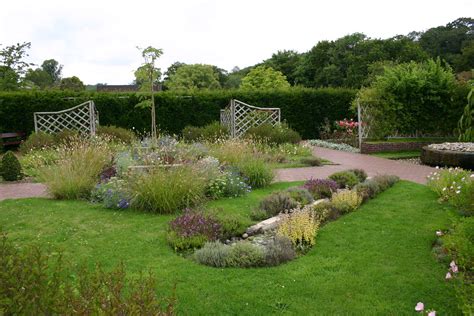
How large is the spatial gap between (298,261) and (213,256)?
90 centimetres

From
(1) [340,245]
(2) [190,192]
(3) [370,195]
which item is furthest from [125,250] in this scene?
(3) [370,195]

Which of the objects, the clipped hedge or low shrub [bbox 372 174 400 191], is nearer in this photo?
low shrub [bbox 372 174 400 191]

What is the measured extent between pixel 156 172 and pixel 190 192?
616mm

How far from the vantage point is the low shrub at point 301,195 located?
681 cm

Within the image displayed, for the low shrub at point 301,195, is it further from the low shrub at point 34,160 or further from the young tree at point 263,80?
the young tree at point 263,80

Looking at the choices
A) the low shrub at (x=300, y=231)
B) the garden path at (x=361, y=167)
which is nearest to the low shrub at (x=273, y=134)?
the garden path at (x=361, y=167)

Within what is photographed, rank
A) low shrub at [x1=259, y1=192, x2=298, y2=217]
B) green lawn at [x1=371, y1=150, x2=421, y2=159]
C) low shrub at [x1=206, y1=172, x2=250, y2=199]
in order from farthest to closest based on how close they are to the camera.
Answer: green lawn at [x1=371, y1=150, x2=421, y2=159]
low shrub at [x1=206, y1=172, x2=250, y2=199]
low shrub at [x1=259, y1=192, x2=298, y2=217]

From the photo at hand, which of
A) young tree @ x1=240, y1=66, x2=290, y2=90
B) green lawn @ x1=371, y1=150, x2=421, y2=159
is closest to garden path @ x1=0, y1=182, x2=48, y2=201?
green lawn @ x1=371, y1=150, x2=421, y2=159

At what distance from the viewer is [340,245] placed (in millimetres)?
5219

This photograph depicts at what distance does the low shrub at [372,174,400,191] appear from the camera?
8.13 m

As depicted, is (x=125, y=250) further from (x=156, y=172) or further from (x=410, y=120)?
(x=410, y=120)

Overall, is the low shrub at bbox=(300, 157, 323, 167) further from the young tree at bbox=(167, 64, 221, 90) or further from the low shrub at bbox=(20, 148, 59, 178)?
the young tree at bbox=(167, 64, 221, 90)

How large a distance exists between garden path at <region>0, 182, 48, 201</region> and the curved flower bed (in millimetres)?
9483

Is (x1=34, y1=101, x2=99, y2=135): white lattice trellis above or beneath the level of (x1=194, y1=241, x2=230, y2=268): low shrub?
above
